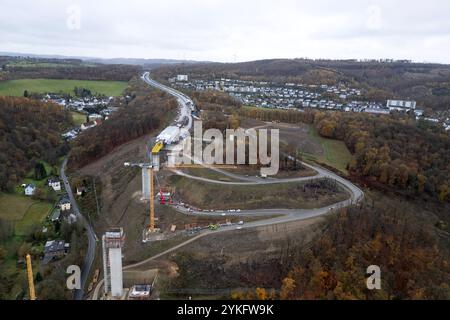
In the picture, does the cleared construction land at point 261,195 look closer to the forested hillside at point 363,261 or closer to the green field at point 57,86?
the forested hillside at point 363,261

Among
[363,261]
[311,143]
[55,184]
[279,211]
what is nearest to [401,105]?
[311,143]

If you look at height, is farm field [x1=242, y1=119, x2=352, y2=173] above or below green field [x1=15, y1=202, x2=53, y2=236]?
above

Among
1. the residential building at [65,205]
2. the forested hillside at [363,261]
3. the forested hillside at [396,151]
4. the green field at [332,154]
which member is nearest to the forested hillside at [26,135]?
the residential building at [65,205]

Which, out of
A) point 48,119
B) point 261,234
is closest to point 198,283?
point 261,234

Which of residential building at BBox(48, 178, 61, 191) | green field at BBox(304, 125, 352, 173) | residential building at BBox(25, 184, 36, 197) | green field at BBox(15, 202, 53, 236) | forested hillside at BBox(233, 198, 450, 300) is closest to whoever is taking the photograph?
forested hillside at BBox(233, 198, 450, 300)

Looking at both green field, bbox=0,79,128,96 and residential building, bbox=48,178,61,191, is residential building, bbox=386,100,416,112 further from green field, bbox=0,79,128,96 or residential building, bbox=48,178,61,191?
residential building, bbox=48,178,61,191

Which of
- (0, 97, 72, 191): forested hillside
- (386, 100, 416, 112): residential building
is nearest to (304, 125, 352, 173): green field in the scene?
(386, 100, 416, 112): residential building

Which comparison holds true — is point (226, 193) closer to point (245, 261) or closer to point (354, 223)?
point (245, 261)

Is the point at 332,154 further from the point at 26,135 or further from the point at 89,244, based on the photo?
the point at 26,135
